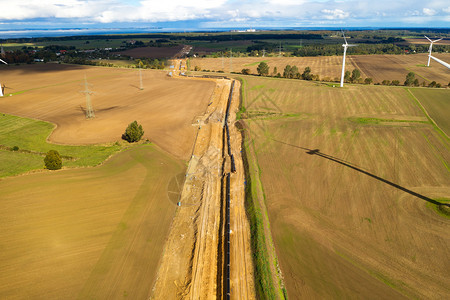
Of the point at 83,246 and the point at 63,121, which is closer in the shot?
the point at 83,246

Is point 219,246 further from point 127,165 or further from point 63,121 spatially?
point 63,121

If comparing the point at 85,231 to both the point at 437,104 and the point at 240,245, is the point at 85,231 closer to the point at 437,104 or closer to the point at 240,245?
the point at 240,245

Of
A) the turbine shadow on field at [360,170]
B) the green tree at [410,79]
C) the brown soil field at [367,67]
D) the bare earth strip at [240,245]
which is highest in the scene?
the brown soil field at [367,67]

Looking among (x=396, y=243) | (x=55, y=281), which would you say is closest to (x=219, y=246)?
(x=55, y=281)

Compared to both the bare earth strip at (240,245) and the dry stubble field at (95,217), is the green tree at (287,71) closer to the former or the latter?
the dry stubble field at (95,217)

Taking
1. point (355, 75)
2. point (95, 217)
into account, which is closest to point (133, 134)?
point (95, 217)

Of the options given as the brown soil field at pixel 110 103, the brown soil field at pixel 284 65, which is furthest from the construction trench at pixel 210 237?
the brown soil field at pixel 284 65
